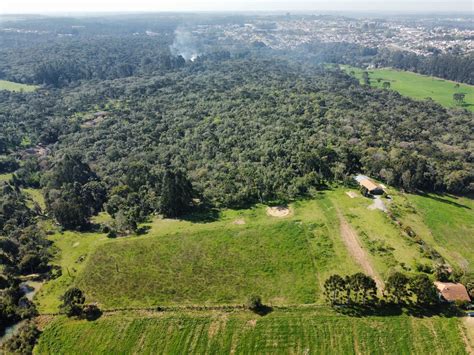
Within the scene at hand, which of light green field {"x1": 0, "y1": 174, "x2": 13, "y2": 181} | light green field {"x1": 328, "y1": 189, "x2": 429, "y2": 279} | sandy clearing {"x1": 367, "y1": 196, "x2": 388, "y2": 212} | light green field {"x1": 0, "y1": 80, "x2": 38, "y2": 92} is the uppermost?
light green field {"x1": 0, "y1": 80, "x2": 38, "y2": 92}

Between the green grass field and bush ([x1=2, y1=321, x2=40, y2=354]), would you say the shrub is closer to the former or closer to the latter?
the green grass field

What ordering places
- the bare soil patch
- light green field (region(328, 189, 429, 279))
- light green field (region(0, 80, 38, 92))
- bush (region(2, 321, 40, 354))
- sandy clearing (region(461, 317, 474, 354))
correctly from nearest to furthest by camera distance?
sandy clearing (region(461, 317, 474, 354)) → bush (region(2, 321, 40, 354)) → light green field (region(328, 189, 429, 279)) → the bare soil patch → light green field (region(0, 80, 38, 92))

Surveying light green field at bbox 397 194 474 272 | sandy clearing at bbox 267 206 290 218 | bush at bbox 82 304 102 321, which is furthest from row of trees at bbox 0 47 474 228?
bush at bbox 82 304 102 321

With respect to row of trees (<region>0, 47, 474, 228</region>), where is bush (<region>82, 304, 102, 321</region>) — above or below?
below

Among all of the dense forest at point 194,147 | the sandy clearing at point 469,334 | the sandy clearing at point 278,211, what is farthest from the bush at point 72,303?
the sandy clearing at point 469,334

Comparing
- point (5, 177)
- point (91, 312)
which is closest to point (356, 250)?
point (91, 312)
